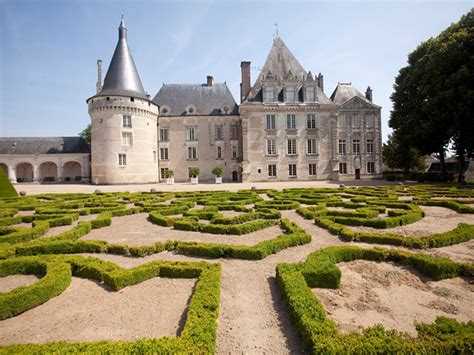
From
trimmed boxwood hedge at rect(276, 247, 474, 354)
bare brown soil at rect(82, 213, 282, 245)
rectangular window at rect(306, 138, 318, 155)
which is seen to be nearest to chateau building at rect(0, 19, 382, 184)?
rectangular window at rect(306, 138, 318, 155)

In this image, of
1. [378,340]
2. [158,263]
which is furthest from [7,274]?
[378,340]

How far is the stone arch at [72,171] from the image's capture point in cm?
4178

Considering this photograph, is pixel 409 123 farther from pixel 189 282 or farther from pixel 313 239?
pixel 189 282

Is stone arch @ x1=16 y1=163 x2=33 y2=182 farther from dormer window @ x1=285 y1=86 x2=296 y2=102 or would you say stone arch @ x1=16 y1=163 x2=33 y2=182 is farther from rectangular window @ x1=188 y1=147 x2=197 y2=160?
dormer window @ x1=285 y1=86 x2=296 y2=102

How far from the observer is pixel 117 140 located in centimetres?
3092

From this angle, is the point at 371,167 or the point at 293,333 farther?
the point at 371,167

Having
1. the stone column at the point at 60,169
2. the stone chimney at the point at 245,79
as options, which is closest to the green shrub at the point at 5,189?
the stone column at the point at 60,169

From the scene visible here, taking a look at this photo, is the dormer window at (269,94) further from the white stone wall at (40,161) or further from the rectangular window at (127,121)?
the white stone wall at (40,161)

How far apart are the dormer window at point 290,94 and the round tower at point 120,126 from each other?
18.1 meters

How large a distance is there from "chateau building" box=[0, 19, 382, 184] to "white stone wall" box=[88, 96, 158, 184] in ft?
0.39

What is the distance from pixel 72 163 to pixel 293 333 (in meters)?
48.3

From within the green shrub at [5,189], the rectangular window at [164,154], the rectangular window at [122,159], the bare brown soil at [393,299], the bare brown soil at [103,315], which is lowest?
the bare brown soil at [393,299]

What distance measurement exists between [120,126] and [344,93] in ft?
103

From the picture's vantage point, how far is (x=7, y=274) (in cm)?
473
